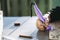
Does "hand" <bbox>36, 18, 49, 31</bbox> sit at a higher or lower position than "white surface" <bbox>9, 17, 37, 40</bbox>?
higher

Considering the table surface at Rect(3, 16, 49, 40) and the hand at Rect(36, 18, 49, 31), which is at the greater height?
the hand at Rect(36, 18, 49, 31)

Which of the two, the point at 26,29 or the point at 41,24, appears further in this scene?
the point at 26,29

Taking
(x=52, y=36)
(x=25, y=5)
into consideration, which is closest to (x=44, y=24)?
(x=52, y=36)

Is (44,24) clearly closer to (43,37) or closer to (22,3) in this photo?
(43,37)

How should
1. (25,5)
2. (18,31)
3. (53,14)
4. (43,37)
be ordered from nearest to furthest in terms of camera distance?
(53,14), (43,37), (18,31), (25,5)

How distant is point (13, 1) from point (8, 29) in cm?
113

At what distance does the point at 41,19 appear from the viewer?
1.07 m

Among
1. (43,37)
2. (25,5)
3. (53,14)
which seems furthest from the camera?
(25,5)

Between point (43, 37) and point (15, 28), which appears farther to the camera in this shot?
point (15, 28)

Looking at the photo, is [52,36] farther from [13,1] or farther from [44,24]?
[13,1]

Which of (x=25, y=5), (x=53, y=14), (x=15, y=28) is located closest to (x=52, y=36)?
(x=53, y=14)

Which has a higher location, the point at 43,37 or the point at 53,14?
the point at 53,14

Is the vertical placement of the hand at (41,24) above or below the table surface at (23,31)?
above

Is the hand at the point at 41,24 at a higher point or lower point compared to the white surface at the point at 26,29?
higher
